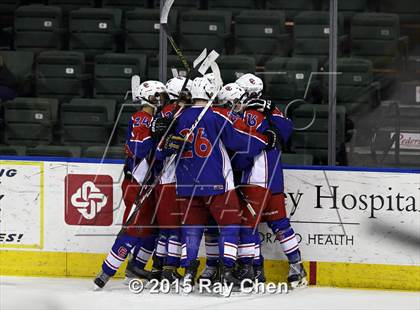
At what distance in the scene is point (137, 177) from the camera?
9516mm

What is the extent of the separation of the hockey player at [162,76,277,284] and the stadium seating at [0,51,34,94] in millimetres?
1742

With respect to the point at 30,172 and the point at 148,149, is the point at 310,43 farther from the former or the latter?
the point at 30,172

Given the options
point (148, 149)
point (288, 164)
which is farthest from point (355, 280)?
point (148, 149)

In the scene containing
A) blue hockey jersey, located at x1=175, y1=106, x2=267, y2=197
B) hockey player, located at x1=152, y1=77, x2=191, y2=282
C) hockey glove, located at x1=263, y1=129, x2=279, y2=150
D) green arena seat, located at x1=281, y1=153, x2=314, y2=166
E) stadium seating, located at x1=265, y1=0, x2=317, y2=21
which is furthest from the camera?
stadium seating, located at x1=265, y1=0, x2=317, y2=21

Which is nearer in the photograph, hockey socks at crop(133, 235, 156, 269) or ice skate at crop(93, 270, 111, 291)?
ice skate at crop(93, 270, 111, 291)

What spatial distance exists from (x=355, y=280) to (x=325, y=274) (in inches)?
9.0

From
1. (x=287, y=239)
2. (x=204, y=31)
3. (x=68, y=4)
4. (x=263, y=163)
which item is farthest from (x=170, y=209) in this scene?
(x=68, y=4)

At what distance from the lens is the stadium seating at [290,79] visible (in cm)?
992

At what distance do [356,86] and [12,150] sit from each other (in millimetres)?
2708

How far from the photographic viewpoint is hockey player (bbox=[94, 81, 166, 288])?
9344mm

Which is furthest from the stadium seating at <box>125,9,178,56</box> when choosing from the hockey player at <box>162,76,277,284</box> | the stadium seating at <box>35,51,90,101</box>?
the hockey player at <box>162,76,277,284</box>

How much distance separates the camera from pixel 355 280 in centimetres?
959

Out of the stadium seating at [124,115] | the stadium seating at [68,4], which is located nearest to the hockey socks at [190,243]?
the stadium seating at [124,115]

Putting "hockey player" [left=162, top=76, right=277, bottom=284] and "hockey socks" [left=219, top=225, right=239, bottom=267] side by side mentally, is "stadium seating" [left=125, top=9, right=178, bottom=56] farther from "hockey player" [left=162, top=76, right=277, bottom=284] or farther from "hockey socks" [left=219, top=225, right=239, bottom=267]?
"hockey socks" [left=219, top=225, right=239, bottom=267]
